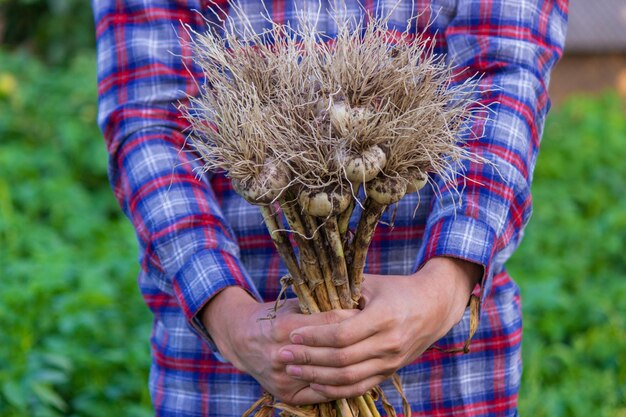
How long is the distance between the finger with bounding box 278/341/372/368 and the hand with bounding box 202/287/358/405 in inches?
0.8

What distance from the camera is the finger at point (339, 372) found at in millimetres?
1376

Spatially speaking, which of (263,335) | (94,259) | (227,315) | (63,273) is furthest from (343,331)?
(94,259)


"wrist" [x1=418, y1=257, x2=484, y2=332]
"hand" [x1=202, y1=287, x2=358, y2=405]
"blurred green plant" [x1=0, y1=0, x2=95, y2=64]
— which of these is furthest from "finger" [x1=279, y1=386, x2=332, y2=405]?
"blurred green plant" [x1=0, y1=0, x2=95, y2=64]

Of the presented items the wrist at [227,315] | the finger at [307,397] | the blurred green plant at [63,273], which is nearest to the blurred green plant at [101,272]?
the blurred green plant at [63,273]

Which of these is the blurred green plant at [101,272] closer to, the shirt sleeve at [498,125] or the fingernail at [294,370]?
the fingernail at [294,370]

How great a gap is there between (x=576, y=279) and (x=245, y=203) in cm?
344

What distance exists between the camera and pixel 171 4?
1.77 meters

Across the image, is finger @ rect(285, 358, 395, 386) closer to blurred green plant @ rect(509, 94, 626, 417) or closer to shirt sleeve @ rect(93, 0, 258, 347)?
shirt sleeve @ rect(93, 0, 258, 347)

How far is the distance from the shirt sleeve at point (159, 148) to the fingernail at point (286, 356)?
24cm

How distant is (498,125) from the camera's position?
5.38 feet

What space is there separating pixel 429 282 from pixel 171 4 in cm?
79

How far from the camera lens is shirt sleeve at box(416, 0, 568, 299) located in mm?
1569

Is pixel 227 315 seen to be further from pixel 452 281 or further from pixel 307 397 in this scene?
pixel 452 281

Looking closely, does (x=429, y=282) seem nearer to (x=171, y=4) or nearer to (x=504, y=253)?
(x=504, y=253)
